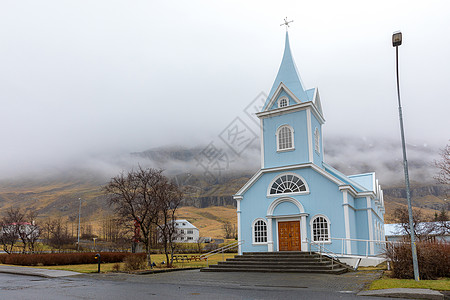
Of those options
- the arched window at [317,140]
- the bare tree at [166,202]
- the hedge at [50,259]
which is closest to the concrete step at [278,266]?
the bare tree at [166,202]

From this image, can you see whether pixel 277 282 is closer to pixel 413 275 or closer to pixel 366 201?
pixel 413 275

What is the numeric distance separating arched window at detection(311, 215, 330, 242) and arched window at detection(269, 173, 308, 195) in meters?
2.21

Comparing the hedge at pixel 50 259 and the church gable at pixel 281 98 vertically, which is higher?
the church gable at pixel 281 98

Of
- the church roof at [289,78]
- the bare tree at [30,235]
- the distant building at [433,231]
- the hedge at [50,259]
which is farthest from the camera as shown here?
the bare tree at [30,235]

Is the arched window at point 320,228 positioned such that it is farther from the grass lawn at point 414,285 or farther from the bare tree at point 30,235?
the bare tree at point 30,235

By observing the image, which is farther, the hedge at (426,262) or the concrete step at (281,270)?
the concrete step at (281,270)

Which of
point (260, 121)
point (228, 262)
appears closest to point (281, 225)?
point (228, 262)

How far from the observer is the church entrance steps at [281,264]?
2092cm

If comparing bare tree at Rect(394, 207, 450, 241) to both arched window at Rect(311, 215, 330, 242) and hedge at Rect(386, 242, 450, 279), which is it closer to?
arched window at Rect(311, 215, 330, 242)

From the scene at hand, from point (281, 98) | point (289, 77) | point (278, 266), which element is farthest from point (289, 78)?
point (278, 266)

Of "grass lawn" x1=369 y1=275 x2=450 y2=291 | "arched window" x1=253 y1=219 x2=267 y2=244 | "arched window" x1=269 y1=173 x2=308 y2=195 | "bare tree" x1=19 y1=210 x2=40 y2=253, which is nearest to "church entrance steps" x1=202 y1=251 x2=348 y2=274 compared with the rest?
"arched window" x1=253 y1=219 x2=267 y2=244

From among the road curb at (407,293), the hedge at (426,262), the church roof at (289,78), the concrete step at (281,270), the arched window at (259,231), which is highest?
the church roof at (289,78)

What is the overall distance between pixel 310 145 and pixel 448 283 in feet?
49.0

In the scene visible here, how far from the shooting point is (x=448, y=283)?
1356 cm
